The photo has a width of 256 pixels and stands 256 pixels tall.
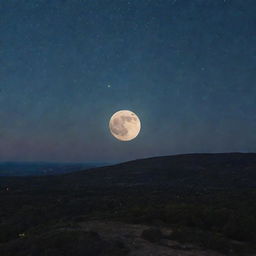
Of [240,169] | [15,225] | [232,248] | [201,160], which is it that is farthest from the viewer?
[201,160]

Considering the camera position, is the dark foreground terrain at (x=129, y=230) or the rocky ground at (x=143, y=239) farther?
the dark foreground terrain at (x=129, y=230)

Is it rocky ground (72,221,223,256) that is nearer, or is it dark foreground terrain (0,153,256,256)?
rocky ground (72,221,223,256)

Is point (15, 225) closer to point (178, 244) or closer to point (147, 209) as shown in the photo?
point (147, 209)

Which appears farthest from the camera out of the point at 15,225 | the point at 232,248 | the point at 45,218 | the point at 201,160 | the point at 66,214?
the point at 201,160

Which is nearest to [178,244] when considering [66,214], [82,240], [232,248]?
[232,248]

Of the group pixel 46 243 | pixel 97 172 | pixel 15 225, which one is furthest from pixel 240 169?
pixel 46 243

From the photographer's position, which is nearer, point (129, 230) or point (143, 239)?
point (143, 239)

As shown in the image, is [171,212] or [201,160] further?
[201,160]

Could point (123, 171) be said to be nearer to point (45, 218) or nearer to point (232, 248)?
point (45, 218)

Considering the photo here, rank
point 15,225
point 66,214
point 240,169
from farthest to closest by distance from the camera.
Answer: point 240,169, point 66,214, point 15,225
